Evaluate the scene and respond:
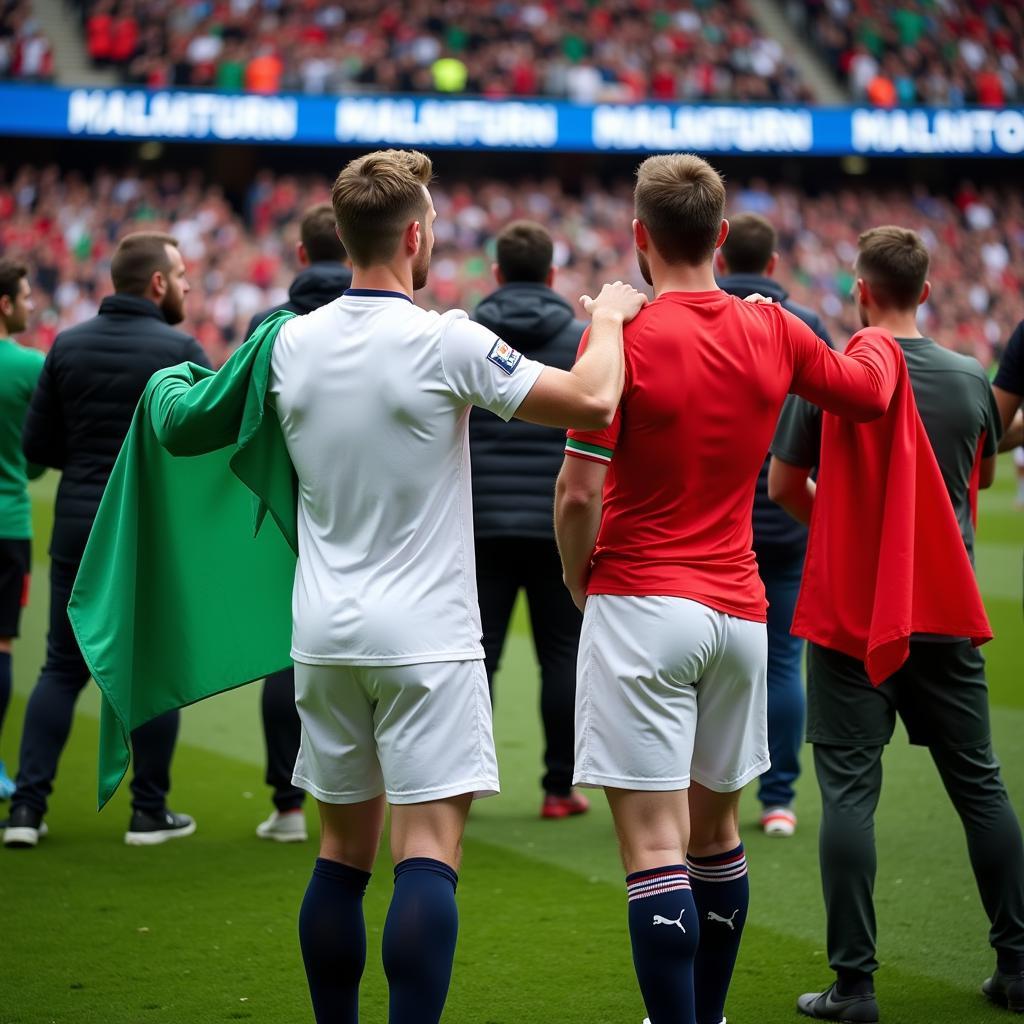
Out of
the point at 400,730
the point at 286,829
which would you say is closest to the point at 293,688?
the point at 286,829

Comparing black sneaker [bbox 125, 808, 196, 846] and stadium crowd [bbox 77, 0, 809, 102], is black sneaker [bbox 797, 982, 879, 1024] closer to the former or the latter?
black sneaker [bbox 125, 808, 196, 846]

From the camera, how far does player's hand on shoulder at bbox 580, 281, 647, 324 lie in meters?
3.04

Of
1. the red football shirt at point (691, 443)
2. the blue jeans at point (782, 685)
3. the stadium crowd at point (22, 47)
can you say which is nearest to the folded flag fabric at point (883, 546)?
the red football shirt at point (691, 443)

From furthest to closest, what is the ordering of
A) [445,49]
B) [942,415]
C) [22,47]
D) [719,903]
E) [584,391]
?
[445,49] → [22,47] → [942,415] → [719,903] → [584,391]

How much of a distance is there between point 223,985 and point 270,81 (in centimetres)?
2728

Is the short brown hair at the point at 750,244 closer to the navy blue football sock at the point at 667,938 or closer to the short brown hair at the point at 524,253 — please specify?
the short brown hair at the point at 524,253

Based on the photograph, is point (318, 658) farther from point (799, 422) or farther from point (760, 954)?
point (760, 954)

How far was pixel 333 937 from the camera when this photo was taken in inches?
121

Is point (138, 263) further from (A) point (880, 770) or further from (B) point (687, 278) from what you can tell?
(A) point (880, 770)

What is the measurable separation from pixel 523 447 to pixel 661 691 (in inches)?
98.8

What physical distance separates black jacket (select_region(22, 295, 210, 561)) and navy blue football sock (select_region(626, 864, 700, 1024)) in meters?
2.89

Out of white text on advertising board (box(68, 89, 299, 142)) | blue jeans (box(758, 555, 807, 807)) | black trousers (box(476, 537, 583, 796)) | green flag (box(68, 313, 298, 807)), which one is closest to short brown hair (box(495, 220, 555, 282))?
black trousers (box(476, 537, 583, 796))

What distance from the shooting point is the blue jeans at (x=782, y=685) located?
5.59m

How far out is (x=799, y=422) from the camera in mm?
3854
